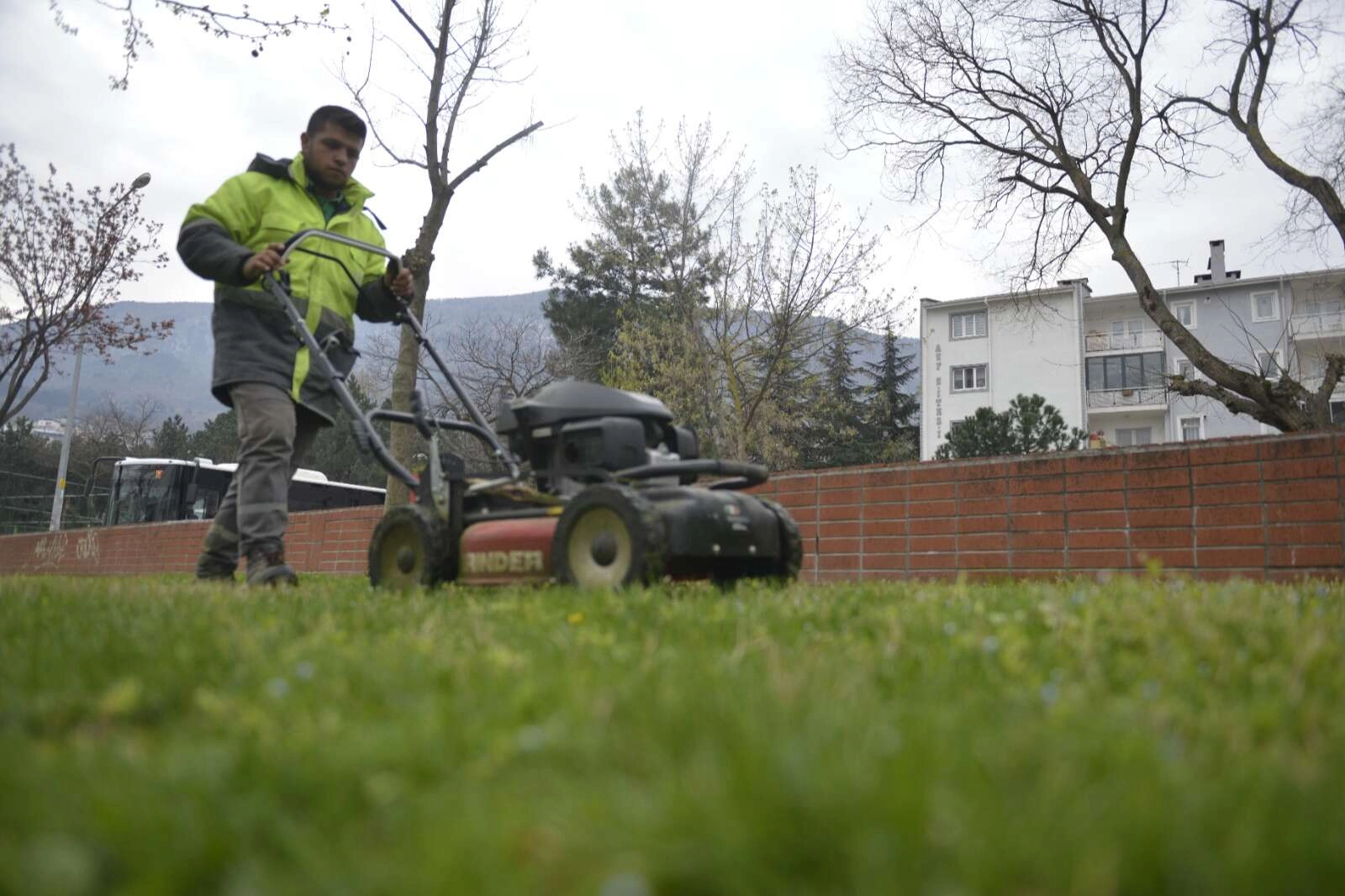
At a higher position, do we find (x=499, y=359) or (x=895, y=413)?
(x=895, y=413)

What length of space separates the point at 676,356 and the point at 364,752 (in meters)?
21.2

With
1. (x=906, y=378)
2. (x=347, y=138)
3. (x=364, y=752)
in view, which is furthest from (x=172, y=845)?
(x=906, y=378)

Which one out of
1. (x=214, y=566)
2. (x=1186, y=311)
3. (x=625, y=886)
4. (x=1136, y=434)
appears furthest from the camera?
(x=1186, y=311)

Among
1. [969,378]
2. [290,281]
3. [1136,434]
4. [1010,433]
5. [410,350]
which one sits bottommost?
[290,281]

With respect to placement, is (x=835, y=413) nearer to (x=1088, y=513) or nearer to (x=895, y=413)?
(x=1088, y=513)

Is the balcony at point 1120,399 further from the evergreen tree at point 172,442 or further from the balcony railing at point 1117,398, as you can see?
the evergreen tree at point 172,442

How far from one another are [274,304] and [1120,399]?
5197 cm

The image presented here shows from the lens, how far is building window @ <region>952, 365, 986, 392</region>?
51562 mm

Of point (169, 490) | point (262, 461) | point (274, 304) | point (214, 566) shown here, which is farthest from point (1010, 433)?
point (262, 461)

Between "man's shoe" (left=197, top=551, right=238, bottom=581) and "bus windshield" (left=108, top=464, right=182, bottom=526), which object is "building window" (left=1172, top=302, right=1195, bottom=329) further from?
"man's shoe" (left=197, top=551, right=238, bottom=581)

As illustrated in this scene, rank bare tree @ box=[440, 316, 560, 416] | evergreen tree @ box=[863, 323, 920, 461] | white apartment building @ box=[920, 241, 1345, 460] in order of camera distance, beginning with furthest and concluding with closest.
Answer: white apartment building @ box=[920, 241, 1345, 460], evergreen tree @ box=[863, 323, 920, 461], bare tree @ box=[440, 316, 560, 416]

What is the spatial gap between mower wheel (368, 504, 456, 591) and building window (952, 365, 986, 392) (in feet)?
161

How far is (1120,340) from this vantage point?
171 ft

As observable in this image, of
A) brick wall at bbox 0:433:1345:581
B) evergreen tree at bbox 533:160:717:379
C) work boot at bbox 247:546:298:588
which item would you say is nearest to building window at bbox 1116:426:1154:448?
evergreen tree at bbox 533:160:717:379
